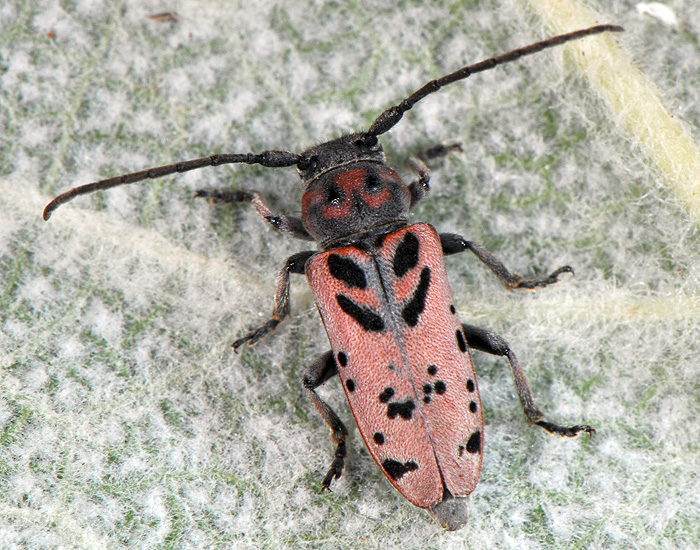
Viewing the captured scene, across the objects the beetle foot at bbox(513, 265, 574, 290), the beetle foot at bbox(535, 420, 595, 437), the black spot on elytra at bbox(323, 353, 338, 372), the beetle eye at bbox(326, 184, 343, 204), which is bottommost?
the black spot on elytra at bbox(323, 353, 338, 372)

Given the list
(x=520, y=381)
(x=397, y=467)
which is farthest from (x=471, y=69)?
(x=397, y=467)

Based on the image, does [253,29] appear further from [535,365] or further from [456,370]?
[535,365]

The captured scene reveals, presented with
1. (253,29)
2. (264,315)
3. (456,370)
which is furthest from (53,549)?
(253,29)

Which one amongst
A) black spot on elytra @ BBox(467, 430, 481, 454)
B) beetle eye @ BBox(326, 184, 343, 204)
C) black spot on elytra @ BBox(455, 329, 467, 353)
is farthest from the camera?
beetle eye @ BBox(326, 184, 343, 204)

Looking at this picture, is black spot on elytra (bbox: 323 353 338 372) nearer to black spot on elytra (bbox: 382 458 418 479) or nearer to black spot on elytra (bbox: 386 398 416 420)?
black spot on elytra (bbox: 386 398 416 420)

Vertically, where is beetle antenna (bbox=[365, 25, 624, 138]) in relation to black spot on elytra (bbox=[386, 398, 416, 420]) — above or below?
above

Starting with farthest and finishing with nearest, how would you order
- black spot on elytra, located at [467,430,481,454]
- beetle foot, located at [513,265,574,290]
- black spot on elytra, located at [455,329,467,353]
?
beetle foot, located at [513,265,574,290]
black spot on elytra, located at [455,329,467,353]
black spot on elytra, located at [467,430,481,454]

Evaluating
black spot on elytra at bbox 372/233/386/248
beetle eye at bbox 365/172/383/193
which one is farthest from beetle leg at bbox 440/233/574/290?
beetle eye at bbox 365/172/383/193
